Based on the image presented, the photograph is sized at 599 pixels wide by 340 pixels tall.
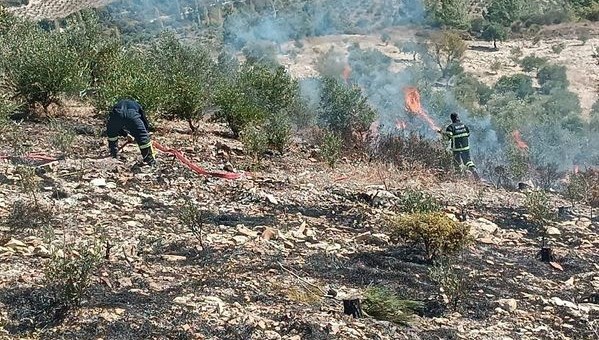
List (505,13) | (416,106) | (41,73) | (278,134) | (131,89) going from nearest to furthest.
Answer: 1. (41,73)
2. (131,89)
3. (278,134)
4. (416,106)
5. (505,13)

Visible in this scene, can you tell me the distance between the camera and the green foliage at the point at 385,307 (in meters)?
4.77

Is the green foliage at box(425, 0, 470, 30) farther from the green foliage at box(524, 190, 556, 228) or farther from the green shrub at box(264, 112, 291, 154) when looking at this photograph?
the green foliage at box(524, 190, 556, 228)

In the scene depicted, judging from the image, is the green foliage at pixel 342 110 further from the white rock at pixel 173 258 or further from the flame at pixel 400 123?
the white rock at pixel 173 258

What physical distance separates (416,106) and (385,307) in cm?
2112

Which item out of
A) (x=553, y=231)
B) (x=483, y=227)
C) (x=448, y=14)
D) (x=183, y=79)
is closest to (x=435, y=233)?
→ (x=483, y=227)

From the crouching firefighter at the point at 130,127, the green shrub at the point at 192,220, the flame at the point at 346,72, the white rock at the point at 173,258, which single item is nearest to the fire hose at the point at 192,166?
the crouching firefighter at the point at 130,127

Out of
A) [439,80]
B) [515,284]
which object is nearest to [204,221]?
[515,284]

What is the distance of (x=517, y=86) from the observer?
30.9 metres

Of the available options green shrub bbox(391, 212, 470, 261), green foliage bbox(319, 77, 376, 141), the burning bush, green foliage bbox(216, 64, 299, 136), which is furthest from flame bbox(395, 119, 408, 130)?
green shrub bbox(391, 212, 470, 261)

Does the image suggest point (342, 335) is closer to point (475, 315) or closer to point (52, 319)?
point (475, 315)

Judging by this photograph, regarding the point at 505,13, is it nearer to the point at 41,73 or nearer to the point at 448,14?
the point at 448,14

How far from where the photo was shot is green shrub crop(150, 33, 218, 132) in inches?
453

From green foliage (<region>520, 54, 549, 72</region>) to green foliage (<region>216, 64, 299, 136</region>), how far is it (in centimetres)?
2201

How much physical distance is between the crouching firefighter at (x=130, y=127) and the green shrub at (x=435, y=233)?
4031 mm
